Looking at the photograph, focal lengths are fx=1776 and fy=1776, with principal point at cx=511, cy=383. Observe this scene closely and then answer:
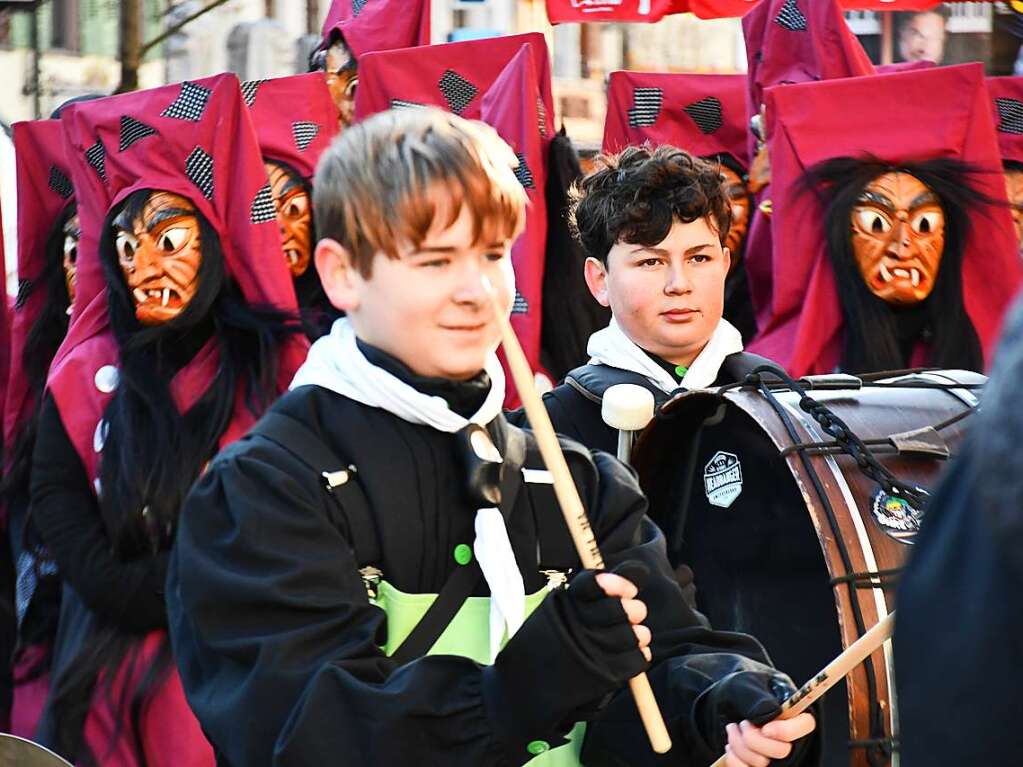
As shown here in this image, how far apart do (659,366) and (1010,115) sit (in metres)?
2.39

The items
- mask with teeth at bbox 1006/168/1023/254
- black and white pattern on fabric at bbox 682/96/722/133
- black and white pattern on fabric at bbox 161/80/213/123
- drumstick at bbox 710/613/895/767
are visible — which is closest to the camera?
drumstick at bbox 710/613/895/767

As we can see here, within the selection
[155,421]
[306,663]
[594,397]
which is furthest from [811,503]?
[155,421]

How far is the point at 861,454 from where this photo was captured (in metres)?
3.03

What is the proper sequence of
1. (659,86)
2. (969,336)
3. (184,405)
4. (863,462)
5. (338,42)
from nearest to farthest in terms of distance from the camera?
(863,462), (184,405), (969,336), (659,86), (338,42)

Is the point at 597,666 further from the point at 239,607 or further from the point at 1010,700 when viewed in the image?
the point at 1010,700

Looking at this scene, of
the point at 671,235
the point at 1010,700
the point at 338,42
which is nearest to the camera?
the point at 1010,700

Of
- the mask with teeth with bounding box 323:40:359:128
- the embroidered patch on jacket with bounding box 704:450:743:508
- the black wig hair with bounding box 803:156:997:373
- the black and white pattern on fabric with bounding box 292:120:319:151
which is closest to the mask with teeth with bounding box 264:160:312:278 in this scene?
the black and white pattern on fabric with bounding box 292:120:319:151

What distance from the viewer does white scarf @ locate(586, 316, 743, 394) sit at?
3.72m

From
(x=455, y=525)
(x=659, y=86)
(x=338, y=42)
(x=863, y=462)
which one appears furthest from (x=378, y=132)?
(x=338, y=42)

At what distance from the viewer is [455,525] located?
2.30m

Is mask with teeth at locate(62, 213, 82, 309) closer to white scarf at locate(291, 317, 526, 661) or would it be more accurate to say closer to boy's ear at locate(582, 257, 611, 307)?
Answer: boy's ear at locate(582, 257, 611, 307)

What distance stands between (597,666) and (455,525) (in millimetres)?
338

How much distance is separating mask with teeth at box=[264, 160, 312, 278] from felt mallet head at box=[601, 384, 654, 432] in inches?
73.6

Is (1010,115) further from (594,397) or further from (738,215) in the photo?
(594,397)
